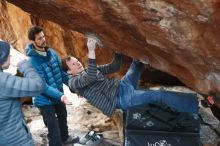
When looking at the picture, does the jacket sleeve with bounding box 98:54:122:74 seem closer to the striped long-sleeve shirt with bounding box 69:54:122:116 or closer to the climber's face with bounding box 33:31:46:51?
the striped long-sleeve shirt with bounding box 69:54:122:116

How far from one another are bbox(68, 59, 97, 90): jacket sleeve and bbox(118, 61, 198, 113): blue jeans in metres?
0.51

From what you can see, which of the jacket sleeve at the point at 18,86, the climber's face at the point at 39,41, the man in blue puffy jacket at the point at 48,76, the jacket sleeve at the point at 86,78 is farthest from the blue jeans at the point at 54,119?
the jacket sleeve at the point at 18,86

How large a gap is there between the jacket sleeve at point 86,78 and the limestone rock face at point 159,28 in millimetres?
457

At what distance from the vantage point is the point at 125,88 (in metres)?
5.25

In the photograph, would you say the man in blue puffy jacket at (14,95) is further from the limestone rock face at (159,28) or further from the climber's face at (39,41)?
the climber's face at (39,41)

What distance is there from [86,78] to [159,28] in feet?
3.75

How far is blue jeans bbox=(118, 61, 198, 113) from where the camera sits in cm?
511

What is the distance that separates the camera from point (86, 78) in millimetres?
4871

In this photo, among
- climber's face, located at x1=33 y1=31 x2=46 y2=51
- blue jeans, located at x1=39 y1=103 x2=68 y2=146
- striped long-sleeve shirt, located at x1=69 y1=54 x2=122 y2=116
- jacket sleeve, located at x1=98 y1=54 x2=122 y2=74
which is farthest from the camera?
blue jeans, located at x1=39 y1=103 x2=68 y2=146

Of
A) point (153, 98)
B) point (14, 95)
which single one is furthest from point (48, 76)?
point (14, 95)

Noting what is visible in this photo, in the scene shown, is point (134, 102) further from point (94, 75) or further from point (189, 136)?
point (189, 136)

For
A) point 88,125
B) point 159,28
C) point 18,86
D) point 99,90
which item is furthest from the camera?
point 88,125

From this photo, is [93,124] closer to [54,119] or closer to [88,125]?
[88,125]

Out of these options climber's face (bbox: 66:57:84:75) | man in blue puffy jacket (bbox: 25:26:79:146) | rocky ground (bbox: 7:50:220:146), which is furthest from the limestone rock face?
rocky ground (bbox: 7:50:220:146)
